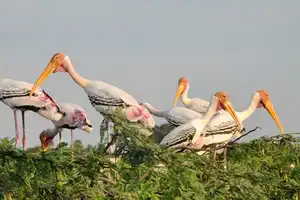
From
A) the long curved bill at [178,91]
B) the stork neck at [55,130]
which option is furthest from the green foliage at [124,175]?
the long curved bill at [178,91]

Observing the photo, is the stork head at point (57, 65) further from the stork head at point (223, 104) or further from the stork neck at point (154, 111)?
the stork head at point (223, 104)

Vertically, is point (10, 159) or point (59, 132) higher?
point (10, 159)

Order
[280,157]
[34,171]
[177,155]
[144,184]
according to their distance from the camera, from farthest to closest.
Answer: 1. [280,157]
2. [177,155]
3. [144,184]
4. [34,171]

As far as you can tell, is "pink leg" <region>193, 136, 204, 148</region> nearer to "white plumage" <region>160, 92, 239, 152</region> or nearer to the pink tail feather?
"white plumage" <region>160, 92, 239, 152</region>

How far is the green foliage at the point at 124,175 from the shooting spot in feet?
33.7

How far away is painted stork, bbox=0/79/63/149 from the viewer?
2239 cm

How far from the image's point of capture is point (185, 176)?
37.6 ft

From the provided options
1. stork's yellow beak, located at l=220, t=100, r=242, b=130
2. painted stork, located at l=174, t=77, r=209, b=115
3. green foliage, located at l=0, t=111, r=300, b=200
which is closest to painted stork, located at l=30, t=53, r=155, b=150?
stork's yellow beak, located at l=220, t=100, r=242, b=130

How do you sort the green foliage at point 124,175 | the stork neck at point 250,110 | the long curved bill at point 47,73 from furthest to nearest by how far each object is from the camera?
the long curved bill at point 47,73
the stork neck at point 250,110
the green foliage at point 124,175

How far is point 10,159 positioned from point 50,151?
1.15ft

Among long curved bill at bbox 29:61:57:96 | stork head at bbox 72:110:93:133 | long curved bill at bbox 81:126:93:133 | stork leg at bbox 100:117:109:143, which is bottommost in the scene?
long curved bill at bbox 81:126:93:133

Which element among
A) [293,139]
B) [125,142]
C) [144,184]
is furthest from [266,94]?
[144,184]

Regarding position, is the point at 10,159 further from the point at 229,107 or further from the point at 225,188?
the point at 229,107

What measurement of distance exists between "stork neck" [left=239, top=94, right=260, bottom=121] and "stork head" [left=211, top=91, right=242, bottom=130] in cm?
93
